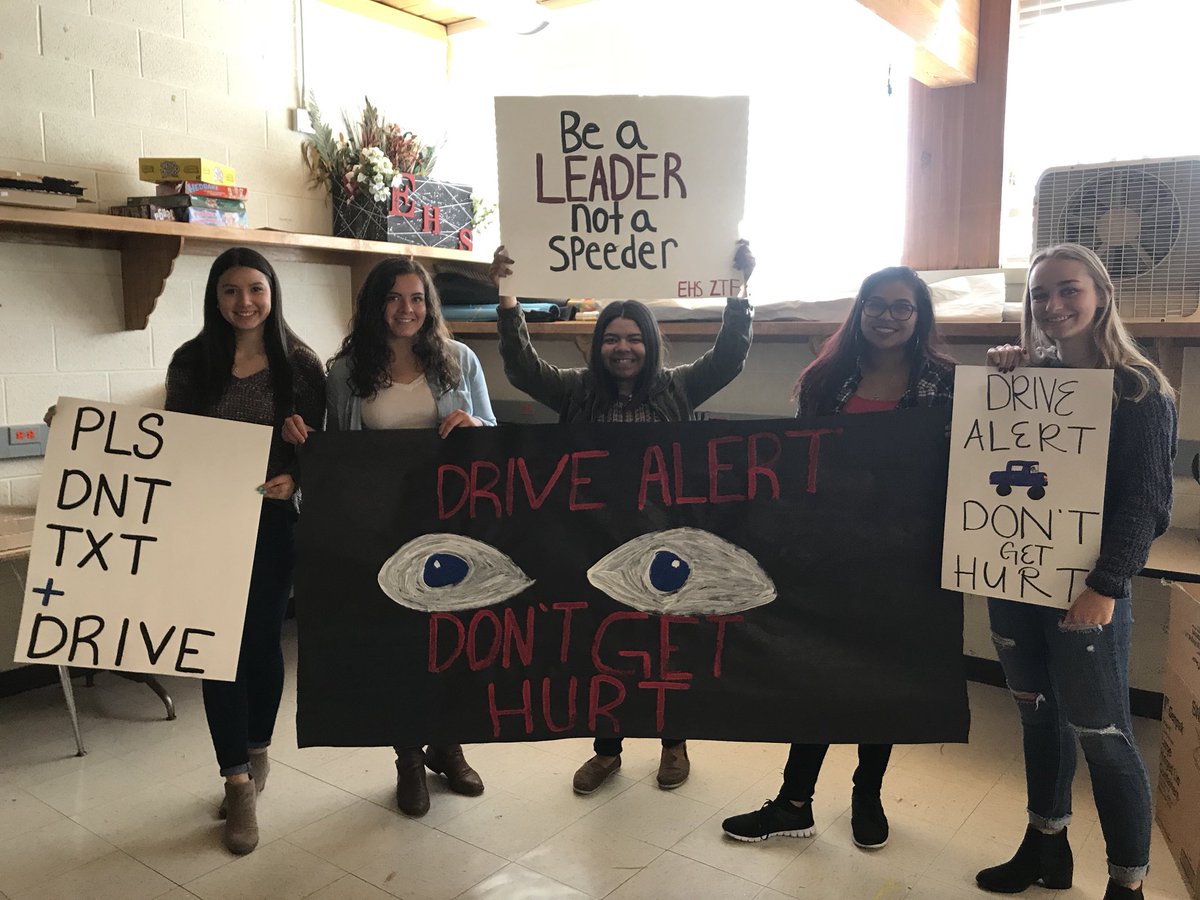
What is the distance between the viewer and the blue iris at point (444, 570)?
173 cm

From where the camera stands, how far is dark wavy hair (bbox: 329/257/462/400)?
197 centimetres

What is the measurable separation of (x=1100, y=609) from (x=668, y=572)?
2.44 ft

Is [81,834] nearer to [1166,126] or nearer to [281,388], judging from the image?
[281,388]

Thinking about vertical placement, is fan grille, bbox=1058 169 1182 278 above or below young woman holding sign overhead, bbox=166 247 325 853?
above

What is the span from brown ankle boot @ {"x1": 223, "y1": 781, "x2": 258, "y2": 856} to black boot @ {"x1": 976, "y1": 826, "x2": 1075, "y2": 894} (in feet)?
5.29

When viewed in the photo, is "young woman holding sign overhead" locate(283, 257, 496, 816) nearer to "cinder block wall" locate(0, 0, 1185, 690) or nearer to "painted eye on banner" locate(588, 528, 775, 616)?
"painted eye on banner" locate(588, 528, 775, 616)

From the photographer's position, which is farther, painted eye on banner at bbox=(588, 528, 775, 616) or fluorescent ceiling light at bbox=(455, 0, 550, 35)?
fluorescent ceiling light at bbox=(455, 0, 550, 35)

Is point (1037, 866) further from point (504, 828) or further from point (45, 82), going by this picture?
point (45, 82)

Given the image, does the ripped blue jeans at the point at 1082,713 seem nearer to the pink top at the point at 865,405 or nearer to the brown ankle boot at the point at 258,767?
the pink top at the point at 865,405

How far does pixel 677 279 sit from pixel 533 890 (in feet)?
4.29

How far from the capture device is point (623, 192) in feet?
5.90

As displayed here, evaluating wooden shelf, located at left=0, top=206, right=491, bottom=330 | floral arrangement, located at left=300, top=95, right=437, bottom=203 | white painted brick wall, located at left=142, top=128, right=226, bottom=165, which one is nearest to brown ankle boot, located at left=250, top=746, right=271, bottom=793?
wooden shelf, located at left=0, top=206, right=491, bottom=330

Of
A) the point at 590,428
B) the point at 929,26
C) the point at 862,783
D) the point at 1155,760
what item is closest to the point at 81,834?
the point at 590,428

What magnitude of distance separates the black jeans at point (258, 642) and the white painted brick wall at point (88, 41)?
191 cm
